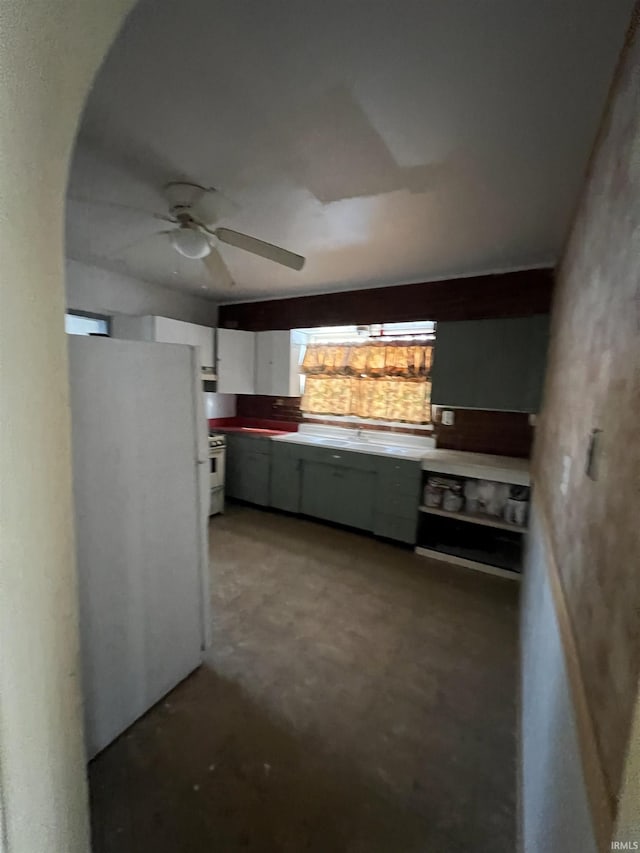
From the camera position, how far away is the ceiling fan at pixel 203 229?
6.56 feet

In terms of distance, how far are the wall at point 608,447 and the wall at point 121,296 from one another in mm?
3969

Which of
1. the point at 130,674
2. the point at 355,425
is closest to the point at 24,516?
the point at 130,674

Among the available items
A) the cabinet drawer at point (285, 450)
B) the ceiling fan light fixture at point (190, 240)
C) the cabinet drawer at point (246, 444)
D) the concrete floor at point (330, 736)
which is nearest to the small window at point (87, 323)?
the cabinet drawer at point (246, 444)

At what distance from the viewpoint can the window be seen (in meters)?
3.85

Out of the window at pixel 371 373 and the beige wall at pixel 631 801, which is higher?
the window at pixel 371 373

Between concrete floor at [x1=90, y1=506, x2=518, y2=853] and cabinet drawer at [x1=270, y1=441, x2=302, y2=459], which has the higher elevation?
cabinet drawer at [x1=270, y1=441, x2=302, y2=459]

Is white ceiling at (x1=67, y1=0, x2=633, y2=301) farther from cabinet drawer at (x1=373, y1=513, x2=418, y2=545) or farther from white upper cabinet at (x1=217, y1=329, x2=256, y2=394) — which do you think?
cabinet drawer at (x1=373, y1=513, x2=418, y2=545)

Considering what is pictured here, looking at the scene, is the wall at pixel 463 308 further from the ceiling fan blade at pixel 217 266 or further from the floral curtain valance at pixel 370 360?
the ceiling fan blade at pixel 217 266

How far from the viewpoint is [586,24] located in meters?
1.03

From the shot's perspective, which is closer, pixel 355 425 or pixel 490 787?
pixel 490 787

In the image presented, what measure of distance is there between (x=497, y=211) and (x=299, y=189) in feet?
3.82

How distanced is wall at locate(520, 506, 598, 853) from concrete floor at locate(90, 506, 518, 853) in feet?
0.81

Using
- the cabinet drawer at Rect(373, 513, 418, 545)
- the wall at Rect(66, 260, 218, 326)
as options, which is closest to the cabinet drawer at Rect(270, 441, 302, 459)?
the cabinet drawer at Rect(373, 513, 418, 545)

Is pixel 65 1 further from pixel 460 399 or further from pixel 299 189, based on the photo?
pixel 460 399
